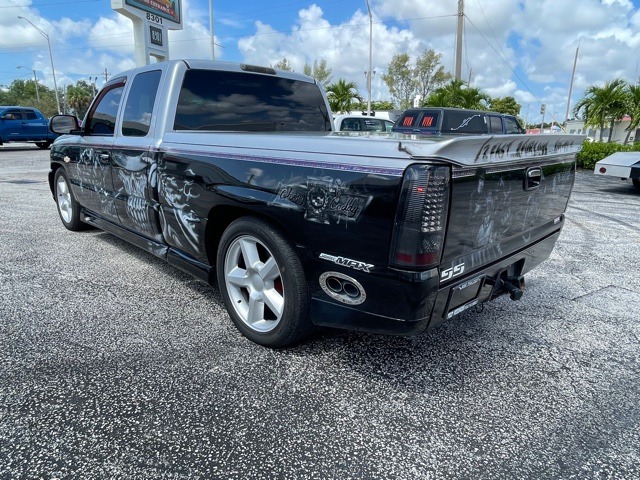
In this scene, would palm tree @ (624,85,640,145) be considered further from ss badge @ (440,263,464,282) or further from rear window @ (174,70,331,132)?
ss badge @ (440,263,464,282)

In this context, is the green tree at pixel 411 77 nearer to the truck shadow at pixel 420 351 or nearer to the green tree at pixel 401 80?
the green tree at pixel 401 80

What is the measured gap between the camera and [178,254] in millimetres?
3447

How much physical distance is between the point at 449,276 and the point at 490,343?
1.10 metres

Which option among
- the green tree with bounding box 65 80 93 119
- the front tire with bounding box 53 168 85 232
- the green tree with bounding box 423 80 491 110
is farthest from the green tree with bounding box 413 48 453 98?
the green tree with bounding box 65 80 93 119

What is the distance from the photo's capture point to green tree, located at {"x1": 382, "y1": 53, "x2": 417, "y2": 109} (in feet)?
132

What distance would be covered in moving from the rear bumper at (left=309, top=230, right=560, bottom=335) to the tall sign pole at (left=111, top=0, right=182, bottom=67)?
15.1 m

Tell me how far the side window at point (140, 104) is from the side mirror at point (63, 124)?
1156mm

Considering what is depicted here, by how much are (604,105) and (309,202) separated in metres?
25.1

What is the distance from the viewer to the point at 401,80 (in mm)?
40594

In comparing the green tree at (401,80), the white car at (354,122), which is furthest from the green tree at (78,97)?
the white car at (354,122)

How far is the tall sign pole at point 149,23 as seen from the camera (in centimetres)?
1473

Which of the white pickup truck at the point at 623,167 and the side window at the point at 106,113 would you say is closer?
the side window at the point at 106,113

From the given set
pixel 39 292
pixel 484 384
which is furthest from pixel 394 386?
pixel 39 292

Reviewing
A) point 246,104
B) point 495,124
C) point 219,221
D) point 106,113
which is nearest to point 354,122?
point 495,124
